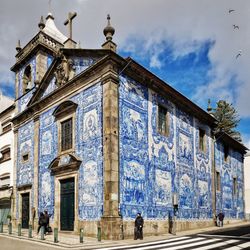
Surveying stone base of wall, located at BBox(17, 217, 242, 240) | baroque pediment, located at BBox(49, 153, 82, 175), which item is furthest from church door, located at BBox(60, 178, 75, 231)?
stone base of wall, located at BBox(17, 217, 242, 240)

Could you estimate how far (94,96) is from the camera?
1572 centimetres

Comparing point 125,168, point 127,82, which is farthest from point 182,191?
point 127,82

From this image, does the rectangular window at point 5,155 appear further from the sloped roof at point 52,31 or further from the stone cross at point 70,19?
the stone cross at point 70,19

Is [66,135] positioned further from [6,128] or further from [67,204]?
[6,128]

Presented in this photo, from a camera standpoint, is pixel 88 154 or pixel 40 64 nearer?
pixel 88 154

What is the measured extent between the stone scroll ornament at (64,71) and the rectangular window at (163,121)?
489 centimetres

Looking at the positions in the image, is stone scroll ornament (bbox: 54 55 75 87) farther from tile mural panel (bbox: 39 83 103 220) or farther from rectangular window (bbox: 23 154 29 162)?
rectangular window (bbox: 23 154 29 162)

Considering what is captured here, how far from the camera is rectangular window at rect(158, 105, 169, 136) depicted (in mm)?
18141

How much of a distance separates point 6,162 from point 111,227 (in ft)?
45.6

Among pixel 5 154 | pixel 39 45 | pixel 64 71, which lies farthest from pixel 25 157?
pixel 39 45

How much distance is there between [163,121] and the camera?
18.6 meters

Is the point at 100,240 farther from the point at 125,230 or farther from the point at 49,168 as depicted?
the point at 49,168

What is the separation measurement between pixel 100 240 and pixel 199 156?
37.5 ft

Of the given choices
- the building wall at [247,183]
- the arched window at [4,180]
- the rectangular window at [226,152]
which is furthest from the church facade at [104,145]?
the building wall at [247,183]
